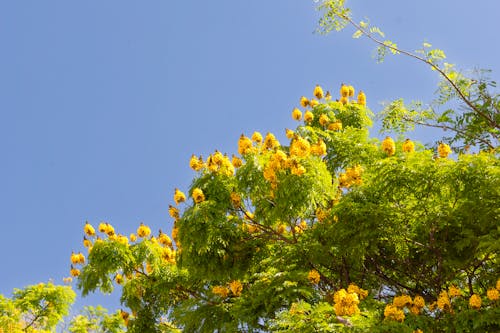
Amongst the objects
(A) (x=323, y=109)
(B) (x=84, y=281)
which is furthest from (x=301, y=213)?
(B) (x=84, y=281)

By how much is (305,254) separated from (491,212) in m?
2.74

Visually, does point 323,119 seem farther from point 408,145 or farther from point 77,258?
point 77,258

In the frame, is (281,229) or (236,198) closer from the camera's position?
(236,198)

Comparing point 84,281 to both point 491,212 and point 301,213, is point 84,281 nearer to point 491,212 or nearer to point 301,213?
point 301,213

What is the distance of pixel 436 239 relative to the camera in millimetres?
7980

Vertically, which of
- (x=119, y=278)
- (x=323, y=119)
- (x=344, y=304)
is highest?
(x=323, y=119)

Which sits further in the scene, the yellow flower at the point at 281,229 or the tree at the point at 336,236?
the yellow flower at the point at 281,229

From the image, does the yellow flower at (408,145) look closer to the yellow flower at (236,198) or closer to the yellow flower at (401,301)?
the yellow flower at (401,301)

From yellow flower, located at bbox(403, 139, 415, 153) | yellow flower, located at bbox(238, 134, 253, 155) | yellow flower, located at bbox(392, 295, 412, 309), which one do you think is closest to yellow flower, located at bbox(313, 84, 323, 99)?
yellow flower, located at bbox(238, 134, 253, 155)

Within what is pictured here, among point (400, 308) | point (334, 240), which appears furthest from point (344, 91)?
point (400, 308)

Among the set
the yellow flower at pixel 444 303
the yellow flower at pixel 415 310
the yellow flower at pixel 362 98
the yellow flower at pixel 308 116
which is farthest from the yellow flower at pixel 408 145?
the yellow flower at pixel 362 98

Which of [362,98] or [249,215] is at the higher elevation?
[362,98]

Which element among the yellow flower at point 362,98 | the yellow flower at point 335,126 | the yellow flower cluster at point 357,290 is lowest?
the yellow flower cluster at point 357,290

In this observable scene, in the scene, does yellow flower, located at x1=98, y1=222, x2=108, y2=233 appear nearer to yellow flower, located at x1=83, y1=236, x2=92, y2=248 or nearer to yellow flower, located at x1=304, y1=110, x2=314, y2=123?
yellow flower, located at x1=83, y1=236, x2=92, y2=248
